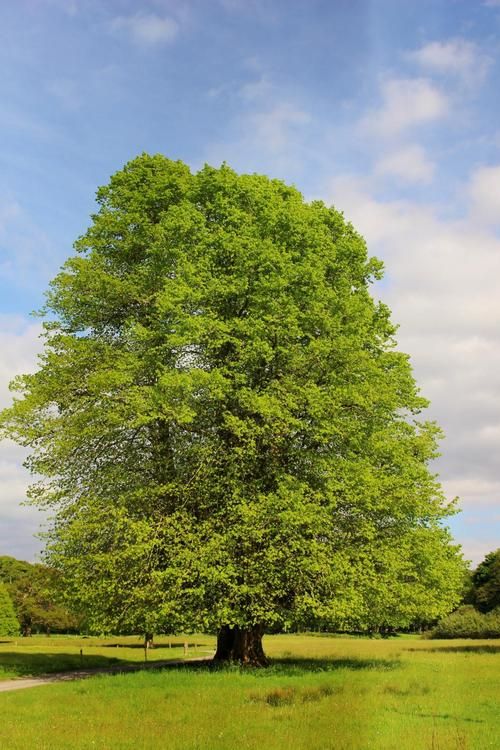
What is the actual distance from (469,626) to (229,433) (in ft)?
234

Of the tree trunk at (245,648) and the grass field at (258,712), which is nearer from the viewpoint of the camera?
the grass field at (258,712)

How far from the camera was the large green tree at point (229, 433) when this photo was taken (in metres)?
25.0

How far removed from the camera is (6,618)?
91.1 metres

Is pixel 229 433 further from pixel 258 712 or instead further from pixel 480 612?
pixel 480 612

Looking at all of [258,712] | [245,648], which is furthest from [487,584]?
[258,712]

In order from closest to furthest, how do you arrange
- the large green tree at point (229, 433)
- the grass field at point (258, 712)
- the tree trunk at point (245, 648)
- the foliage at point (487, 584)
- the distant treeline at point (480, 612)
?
1. the grass field at point (258, 712)
2. the large green tree at point (229, 433)
3. the tree trunk at point (245, 648)
4. the distant treeline at point (480, 612)
5. the foliage at point (487, 584)

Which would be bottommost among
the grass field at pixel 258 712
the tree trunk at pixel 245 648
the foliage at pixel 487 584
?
the grass field at pixel 258 712

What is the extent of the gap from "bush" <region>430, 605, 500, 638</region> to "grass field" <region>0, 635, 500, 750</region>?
64756mm

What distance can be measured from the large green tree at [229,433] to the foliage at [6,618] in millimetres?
71326

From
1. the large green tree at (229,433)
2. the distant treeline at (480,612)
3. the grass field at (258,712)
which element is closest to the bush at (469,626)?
the distant treeline at (480,612)

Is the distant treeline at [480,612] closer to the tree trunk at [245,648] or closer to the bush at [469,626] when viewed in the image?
the bush at [469,626]

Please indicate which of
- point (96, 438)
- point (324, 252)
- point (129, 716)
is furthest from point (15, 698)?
point (324, 252)

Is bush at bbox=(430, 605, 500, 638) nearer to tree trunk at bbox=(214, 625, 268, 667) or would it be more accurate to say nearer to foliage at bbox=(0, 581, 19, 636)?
foliage at bbox=(0, 581, 19, 636)

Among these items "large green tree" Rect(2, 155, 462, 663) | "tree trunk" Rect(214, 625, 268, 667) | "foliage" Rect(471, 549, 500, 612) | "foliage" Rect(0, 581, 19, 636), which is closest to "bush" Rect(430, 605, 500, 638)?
"foliage" Rect(471, 549, 500, 612)
